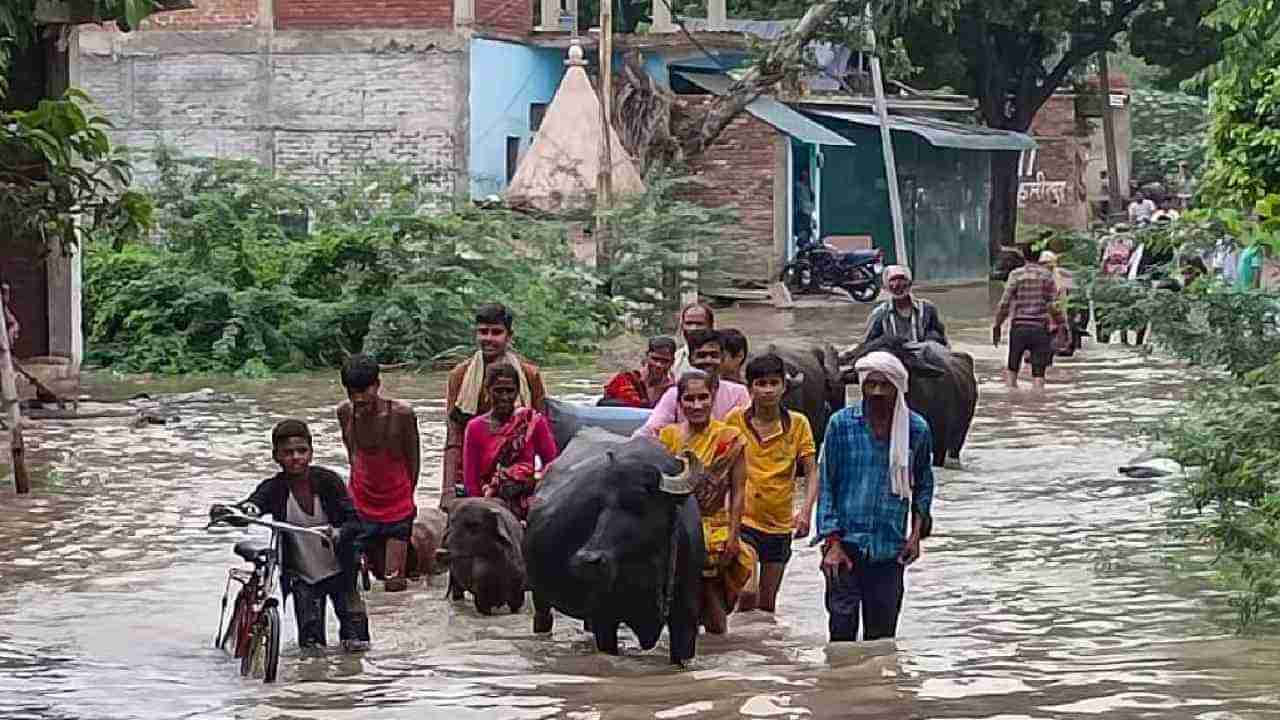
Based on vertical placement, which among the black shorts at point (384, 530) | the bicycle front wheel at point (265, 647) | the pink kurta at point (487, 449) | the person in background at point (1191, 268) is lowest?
the bicycle front wheel at point (265, 647)

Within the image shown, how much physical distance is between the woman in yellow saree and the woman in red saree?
3.54 feet

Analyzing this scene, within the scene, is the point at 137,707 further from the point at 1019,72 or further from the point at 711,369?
the point at 1019,72

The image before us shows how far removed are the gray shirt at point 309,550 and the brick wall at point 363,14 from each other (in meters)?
25.0

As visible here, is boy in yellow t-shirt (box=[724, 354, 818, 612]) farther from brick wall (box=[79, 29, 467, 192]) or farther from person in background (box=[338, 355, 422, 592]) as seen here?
brick wall (box=[79, 29, 467, 192])

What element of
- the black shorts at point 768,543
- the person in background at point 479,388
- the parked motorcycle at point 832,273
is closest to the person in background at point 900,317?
the person in background at point 479,388

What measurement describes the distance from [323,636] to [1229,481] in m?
4.44

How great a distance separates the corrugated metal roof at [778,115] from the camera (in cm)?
3697

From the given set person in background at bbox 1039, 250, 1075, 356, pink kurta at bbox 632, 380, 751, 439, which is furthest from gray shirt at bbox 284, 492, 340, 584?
person in background at bbox 1039, 250, 1075, 356

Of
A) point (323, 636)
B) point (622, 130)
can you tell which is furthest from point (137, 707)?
point (622, 130)

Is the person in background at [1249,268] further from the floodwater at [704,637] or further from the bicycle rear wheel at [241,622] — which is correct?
the bicycle rear wheel at [241,622]

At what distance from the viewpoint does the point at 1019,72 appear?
46.3 m

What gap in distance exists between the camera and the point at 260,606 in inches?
362

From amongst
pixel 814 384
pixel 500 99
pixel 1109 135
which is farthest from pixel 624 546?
pixel 1109 135

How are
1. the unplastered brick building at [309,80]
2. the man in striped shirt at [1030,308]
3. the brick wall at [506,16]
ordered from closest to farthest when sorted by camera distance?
the man in striped shirt at [1030,308] → the unplastered brick building at [309,80] → the brick wall at [506,16]
